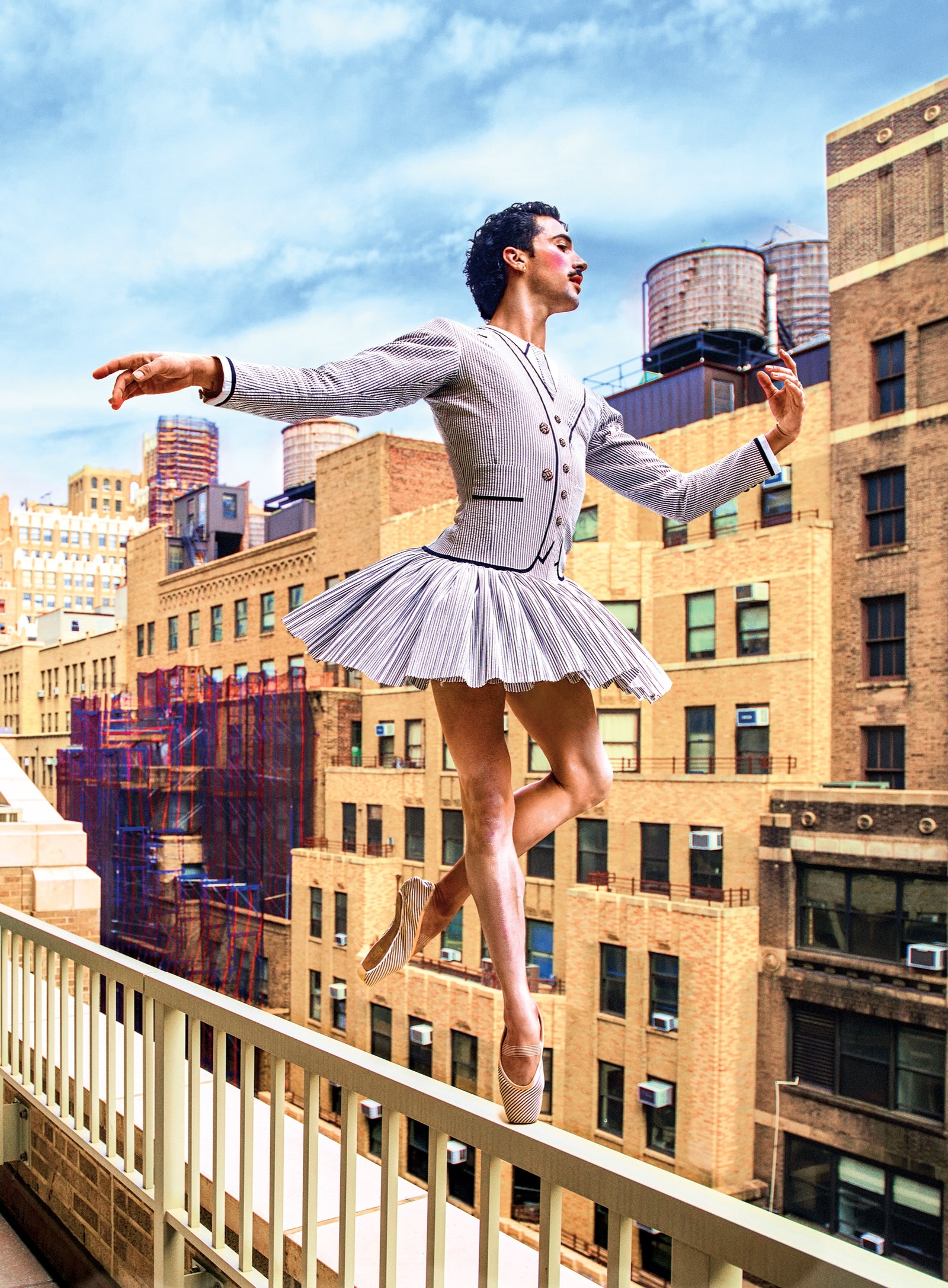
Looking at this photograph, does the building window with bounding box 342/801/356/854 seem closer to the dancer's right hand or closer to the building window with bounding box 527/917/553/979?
the building window with bounding box 527/917/553/979

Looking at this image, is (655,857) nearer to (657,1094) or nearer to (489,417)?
(657,1094)

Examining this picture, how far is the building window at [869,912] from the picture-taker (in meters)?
18.2

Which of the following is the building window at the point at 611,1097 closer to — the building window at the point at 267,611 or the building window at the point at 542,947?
the building window at the point at 542,947

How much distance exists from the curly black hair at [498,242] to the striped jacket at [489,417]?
137mm

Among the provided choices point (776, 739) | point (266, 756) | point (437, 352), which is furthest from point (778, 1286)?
point (266, 756)

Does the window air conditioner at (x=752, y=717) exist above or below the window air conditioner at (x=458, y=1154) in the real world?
above

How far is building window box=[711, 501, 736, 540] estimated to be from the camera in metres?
22.8

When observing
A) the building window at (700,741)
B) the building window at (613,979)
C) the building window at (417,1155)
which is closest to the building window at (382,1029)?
the building window at (417,1155)

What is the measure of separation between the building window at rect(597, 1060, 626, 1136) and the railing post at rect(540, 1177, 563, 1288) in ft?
66.6

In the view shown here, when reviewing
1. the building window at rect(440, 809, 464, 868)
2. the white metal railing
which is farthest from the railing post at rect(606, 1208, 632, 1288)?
the building window at rect(440, 809, 464, 868)

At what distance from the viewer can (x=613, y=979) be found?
21453 millimetres

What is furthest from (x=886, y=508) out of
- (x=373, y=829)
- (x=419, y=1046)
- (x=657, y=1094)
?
(x=419, y=1046)

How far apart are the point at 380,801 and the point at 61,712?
24.4 m

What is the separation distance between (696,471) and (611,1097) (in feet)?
67.9
